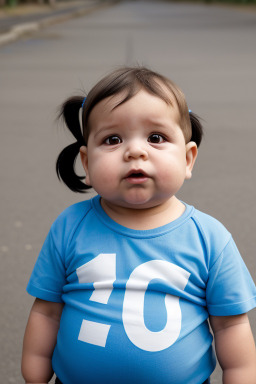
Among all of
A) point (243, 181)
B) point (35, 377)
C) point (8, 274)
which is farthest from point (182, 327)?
point (243, 181)

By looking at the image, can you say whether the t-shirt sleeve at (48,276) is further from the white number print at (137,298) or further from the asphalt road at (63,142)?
the asphalt road at (63,142)

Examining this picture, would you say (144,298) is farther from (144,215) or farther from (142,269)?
(144,215)

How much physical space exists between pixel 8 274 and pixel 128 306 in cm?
157

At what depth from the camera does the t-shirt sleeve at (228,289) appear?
1.79 meters

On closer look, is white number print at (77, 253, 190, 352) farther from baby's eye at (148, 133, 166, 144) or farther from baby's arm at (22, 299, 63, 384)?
baby's eye at (148, 133, 166, 144)

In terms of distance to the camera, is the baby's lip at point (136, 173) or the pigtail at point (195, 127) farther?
the pigtail at point (195, 127)

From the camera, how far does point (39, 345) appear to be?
75.2 inches

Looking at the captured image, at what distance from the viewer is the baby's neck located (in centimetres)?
185

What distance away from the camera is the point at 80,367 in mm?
1768

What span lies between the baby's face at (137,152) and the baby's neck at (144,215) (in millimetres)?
37

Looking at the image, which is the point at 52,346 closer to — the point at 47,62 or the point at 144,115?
the point at 144,115

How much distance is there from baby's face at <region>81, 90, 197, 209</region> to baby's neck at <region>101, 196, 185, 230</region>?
0.04 m

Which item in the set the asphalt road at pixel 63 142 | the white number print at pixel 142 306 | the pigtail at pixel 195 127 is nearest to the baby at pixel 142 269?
the white number print at pixel 142 306

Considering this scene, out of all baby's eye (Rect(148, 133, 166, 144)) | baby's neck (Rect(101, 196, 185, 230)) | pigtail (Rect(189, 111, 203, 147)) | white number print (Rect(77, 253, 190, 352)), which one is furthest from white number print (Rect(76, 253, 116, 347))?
pigtail (Rect(189, 111, 203, 147))
